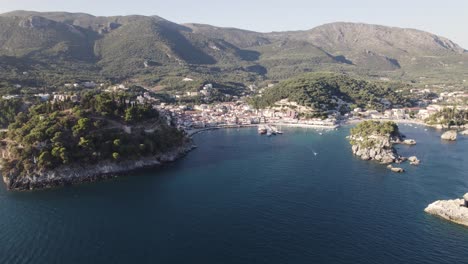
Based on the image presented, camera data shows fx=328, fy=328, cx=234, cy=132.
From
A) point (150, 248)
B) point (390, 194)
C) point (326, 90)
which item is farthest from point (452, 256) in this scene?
point (326, 90)

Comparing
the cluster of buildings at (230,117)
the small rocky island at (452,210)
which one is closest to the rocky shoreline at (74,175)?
the cluster of buildings at (230,117)

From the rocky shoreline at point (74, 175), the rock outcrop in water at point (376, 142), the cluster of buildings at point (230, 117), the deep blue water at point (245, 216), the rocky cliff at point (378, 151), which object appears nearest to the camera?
the deep blue water at point (245, 216)

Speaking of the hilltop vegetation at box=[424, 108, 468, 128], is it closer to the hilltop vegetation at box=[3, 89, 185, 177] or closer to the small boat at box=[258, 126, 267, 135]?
the small boat at box=[258, 126, 267, 135]

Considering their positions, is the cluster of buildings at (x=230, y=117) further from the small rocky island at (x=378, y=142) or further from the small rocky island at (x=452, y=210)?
the small rocky island at (x=452, y=210)

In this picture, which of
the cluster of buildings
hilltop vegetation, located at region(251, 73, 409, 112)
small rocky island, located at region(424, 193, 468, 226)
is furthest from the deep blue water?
hilltop vegetation, located at region(251, 73, 409, 112)

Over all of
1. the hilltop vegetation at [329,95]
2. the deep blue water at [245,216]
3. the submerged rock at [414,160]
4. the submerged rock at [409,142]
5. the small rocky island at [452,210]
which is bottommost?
the deep blue water at [245,216]

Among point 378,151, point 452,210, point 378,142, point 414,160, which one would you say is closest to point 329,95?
point 378,142

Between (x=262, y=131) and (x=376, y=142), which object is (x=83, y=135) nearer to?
(x=262, y=131)
